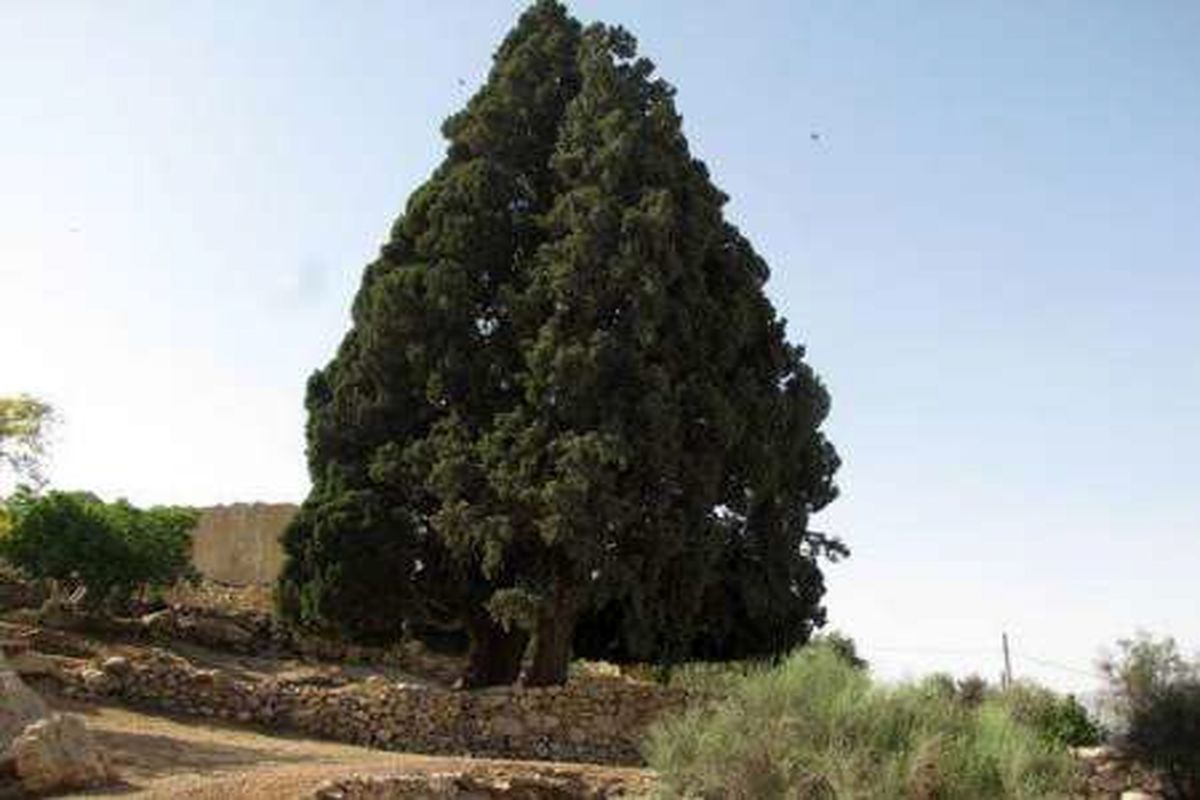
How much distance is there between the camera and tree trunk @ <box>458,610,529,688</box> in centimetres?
2112

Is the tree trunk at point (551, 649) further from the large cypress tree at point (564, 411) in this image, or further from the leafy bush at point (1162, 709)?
the leafy bush at point (1162, 709)

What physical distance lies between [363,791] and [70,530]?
1129 centimetres

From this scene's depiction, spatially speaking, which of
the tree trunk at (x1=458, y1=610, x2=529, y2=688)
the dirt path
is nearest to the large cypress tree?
the tree trunk at (x1=458, y1=610, x2=529, y2=688)

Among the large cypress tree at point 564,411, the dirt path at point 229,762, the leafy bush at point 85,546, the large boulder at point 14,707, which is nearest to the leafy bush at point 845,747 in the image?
the dirt path at point 229,762

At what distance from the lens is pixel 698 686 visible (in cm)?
2156

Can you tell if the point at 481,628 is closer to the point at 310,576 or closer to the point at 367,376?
the point at 310,576

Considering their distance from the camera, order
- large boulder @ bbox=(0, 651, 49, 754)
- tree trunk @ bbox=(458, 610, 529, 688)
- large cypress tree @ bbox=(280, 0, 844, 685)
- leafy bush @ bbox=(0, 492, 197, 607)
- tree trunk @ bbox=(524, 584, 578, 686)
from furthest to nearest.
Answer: leafy bush @ bbox=(0, 492, 197, 607) → tree trunk @ bbox=(458, 610, 529, 688) → tree trunk @ bbox=(524, 584, 578, 686) → large cypress tree @ bbox=(280, 0, 844, 685) → large boulder @ bbox=(0, 651, 49, 754)

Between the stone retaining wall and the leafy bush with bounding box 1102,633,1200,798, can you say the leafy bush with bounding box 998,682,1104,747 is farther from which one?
the stone retaining wall

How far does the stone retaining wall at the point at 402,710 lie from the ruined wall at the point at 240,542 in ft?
33.2

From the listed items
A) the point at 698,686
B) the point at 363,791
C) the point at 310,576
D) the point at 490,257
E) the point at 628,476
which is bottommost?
the point at 363,791

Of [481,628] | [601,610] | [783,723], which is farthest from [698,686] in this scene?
[783,723]

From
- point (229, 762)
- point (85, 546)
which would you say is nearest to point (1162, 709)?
point (229, 762)

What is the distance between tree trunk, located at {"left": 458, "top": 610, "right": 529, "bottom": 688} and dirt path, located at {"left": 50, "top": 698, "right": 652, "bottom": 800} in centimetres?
338

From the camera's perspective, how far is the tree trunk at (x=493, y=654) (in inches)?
832
